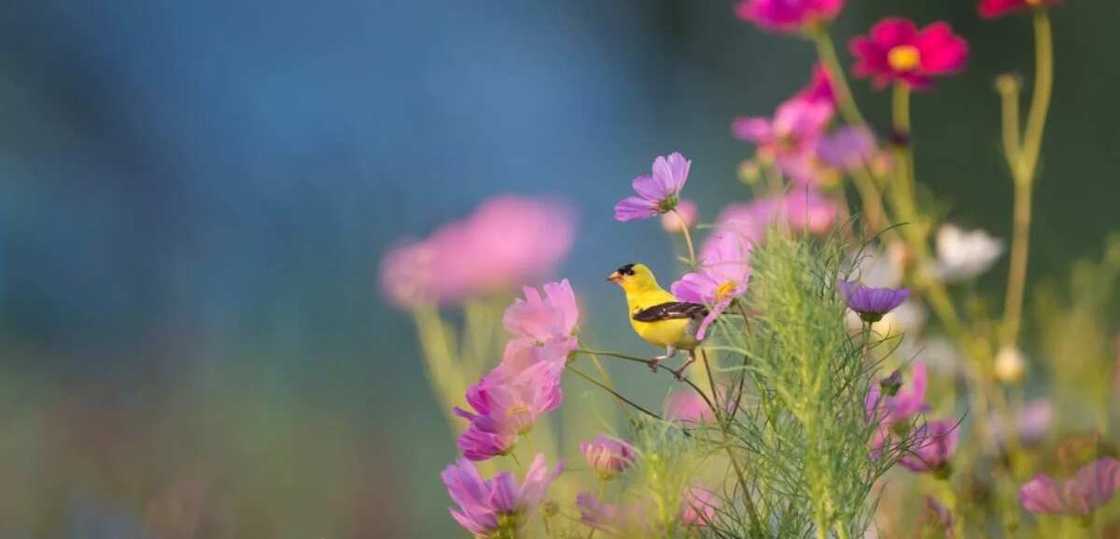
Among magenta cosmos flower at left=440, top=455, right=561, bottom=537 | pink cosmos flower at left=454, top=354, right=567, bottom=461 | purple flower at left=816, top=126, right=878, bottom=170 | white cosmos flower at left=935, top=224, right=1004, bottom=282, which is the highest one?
purple flower at left=816, top=126, right=878, bottom=170

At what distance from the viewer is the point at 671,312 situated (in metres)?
0.46

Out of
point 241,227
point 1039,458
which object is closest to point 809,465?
point 1039,458

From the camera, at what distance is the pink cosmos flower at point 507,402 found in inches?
17.6

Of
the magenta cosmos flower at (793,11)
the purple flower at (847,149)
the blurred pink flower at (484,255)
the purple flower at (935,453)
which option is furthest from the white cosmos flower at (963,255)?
the purple flower at (935,453)

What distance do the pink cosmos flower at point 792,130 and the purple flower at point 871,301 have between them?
1.77 feet

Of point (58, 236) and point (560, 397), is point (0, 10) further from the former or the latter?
point (560, 397)

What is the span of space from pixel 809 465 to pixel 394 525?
34.7 inches

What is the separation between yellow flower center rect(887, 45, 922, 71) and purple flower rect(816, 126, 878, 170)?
8cm

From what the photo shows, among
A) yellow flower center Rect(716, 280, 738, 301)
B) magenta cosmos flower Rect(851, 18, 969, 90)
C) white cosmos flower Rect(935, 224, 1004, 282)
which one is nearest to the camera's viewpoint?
yellow flower center Rect(716, 280, 738, 301)

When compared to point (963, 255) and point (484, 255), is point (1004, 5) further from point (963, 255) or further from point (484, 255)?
point (484, 255)

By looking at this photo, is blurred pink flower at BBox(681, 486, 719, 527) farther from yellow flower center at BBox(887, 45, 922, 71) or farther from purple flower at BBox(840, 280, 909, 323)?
yellow flower center at BBox(887, 45, 922, 71)

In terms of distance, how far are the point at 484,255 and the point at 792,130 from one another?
0.27 meters

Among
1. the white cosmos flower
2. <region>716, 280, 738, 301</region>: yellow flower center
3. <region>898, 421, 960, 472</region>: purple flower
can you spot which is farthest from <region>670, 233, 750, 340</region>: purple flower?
the white cosmos flower

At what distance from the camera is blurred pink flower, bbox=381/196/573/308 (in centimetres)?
100
